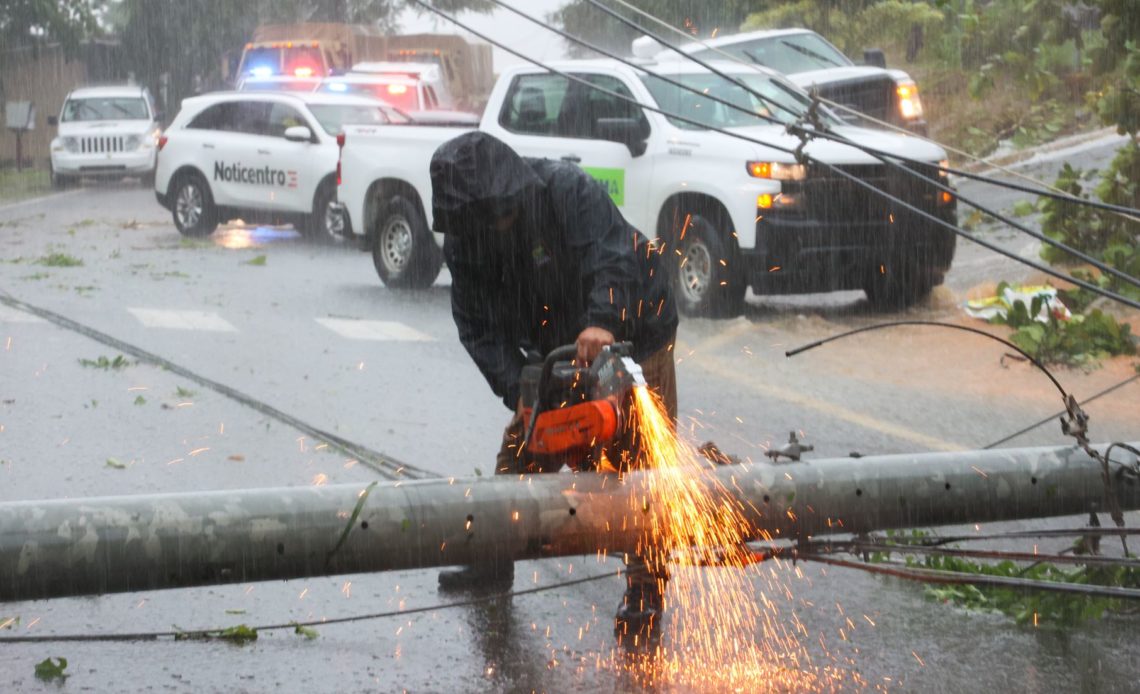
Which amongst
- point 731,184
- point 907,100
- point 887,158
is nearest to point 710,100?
point 731,184

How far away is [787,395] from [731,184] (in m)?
3.15

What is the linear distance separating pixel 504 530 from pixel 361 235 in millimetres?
12391

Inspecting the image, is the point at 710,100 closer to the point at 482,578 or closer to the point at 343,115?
the point at 482,578

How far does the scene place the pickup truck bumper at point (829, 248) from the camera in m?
12.9

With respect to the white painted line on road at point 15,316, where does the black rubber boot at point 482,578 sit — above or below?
below

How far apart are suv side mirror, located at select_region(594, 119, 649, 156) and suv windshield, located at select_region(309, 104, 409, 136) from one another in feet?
24.2

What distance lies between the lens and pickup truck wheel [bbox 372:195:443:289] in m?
15.6

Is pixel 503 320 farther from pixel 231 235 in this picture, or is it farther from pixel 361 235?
pixel 231 235

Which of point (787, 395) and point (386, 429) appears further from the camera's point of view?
point (787, 395)

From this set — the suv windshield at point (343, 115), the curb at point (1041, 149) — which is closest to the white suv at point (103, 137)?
the suv windshield at point (343, 115)

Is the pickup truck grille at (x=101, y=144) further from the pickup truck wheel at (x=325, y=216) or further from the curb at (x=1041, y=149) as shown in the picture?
the curb at (x=1041, y=149)

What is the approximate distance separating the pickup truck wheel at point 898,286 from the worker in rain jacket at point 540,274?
8.44 meters

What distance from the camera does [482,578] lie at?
6.14 meters

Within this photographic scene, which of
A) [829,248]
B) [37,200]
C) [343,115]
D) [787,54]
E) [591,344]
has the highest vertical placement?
[787,54]
